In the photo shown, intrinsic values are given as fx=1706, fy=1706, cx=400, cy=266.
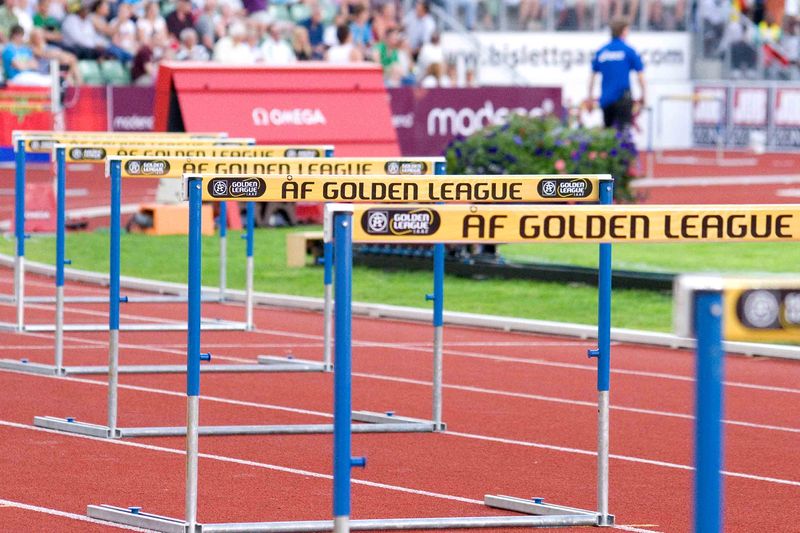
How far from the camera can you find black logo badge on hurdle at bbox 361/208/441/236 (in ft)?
15.0

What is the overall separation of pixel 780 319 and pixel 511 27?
31783mm

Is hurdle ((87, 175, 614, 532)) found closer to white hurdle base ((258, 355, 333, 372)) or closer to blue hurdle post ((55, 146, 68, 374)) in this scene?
blue hurdle post ((55, 146, 68, 374))

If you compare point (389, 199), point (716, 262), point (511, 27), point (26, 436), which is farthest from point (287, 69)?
point (511, 27)

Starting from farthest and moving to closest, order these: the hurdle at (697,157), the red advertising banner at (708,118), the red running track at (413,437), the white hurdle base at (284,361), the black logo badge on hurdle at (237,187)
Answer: the red advertising banner at (708,118), the hurdle at (697,157), the white hurdle base at (284,361), the red running track at (413,437), the black logo badge on hurdle at (237,187)

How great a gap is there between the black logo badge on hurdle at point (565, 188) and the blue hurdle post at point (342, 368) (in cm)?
217

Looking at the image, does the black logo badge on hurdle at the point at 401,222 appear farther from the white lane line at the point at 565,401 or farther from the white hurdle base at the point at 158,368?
the white hurdle base at the point at 158,368

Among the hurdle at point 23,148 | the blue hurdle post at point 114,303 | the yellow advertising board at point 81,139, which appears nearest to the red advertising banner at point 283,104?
the hurdle at point 23,148

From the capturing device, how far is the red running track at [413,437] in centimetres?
688

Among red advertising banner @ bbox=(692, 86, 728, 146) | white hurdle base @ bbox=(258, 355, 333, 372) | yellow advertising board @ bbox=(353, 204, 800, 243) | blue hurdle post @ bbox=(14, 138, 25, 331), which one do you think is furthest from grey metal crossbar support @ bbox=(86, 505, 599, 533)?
red advertising banner @ bbox=(692, 86, 728, 146)

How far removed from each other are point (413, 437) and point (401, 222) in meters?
3.80

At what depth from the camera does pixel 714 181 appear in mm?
26625

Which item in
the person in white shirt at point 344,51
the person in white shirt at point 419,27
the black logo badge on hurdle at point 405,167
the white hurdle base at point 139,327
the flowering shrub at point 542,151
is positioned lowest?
the white hurdle base at point 139,327

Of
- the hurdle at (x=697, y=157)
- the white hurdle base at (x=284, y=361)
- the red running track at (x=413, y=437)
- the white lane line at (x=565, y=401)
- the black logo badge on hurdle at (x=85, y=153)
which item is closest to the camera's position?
the red running track at (x=413, y=437)

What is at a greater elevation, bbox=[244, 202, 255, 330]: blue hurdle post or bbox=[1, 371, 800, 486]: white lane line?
bbox=[244, 202, 255, 330]: blue hurdle post
